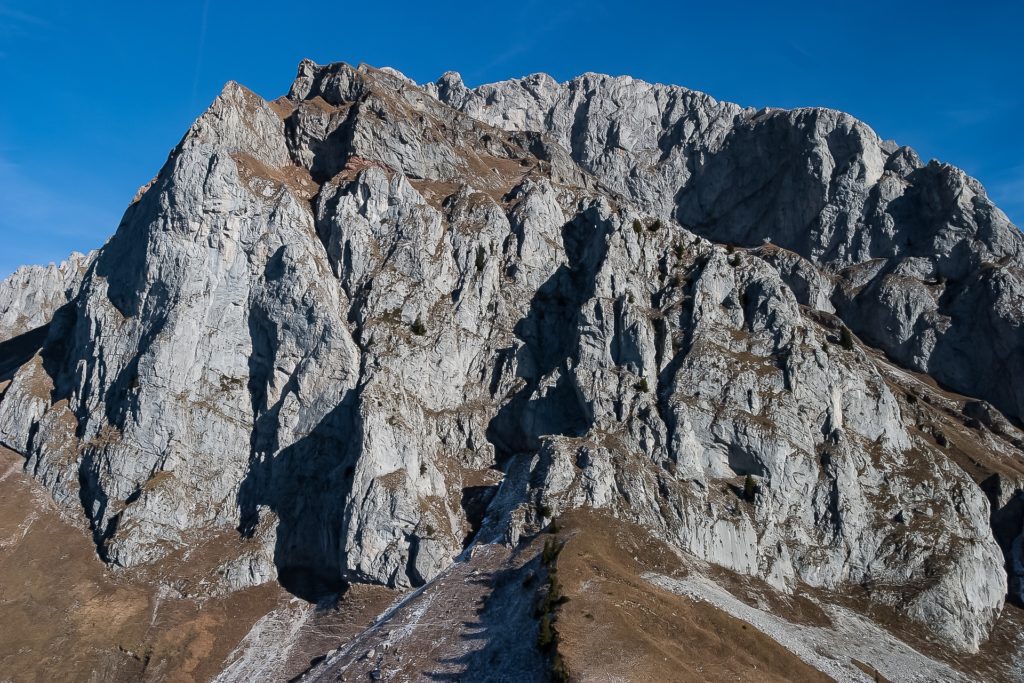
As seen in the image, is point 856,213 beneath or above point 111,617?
above

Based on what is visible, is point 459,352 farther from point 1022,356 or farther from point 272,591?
point 1022,356

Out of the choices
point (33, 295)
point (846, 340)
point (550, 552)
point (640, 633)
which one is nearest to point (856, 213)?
point (846, 340)

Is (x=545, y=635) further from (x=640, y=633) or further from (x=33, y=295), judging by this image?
(x=33, y=295)

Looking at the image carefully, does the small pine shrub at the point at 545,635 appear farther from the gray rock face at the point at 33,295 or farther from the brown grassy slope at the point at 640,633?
the gray rock face at the point at 33,295

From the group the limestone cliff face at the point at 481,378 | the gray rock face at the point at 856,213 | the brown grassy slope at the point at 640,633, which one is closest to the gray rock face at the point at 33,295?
the limestone cliff face at the point at 481,378

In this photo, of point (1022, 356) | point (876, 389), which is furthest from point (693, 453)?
point (1022, 356)

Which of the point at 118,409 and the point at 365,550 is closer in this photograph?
the point at 365,550

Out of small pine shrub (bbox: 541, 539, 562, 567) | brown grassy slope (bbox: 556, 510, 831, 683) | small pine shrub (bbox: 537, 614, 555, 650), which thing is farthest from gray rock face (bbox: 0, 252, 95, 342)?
small pine shrub (bbox: 537, 614, 555, 650)

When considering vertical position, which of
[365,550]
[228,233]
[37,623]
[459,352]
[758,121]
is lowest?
[37,623]
